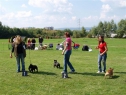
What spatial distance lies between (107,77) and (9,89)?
3.99 metres

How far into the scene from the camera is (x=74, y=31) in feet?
322

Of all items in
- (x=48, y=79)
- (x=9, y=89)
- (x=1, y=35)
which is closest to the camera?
(x=9, y=89)

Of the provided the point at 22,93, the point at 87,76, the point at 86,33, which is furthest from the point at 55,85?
the point at 86,33

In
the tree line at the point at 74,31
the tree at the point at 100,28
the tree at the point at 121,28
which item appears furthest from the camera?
the tree at the point at 100,28

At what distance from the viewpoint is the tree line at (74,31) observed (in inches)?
3292

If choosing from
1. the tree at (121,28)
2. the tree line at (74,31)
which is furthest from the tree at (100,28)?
the tree at (121,28)

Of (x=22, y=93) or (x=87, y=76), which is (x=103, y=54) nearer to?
(x=87, y=76)

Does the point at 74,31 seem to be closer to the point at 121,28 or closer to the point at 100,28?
the point at 100,28

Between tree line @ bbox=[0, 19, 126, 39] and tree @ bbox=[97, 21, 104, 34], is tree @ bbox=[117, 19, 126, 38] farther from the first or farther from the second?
tree @ bbox=[97, 21, 104, 34]

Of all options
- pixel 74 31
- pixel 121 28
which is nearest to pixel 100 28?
pixel 121 28

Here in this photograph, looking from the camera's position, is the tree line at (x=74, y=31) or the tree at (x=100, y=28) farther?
the tree at (x=100, y=28)

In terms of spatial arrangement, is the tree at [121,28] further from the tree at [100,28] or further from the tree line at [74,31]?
the tree at [100,28]

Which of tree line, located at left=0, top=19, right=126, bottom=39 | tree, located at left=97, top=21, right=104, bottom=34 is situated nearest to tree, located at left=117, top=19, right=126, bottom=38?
tree line, located at left=0, top=19, right=126, bottom=39

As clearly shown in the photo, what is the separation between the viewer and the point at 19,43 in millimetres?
9586
